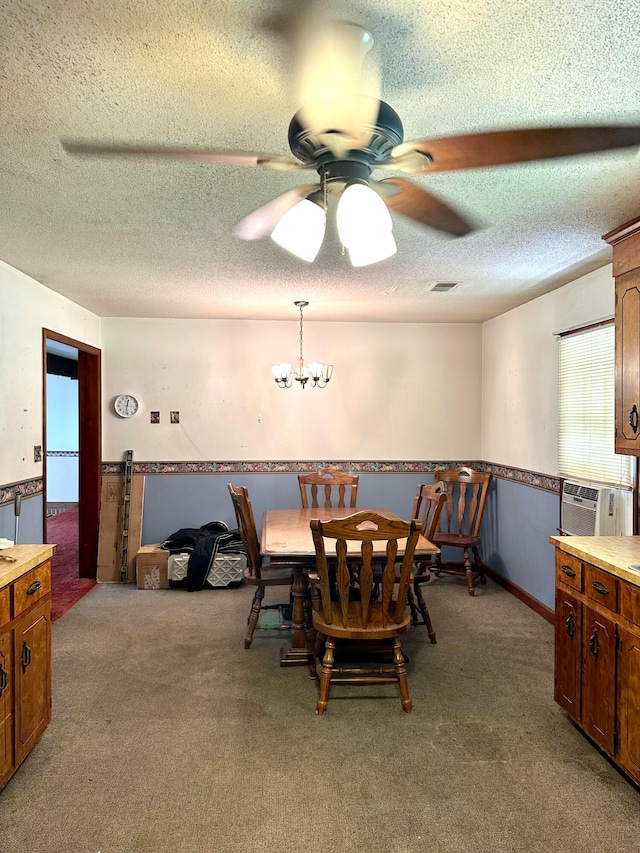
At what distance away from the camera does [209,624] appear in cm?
384

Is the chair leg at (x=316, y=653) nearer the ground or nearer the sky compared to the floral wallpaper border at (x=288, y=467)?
nearer the ground

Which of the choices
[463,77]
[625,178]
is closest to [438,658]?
[625,178]

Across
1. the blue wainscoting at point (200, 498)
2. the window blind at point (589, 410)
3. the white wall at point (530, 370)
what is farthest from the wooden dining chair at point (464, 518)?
the window blind at point (589, 410)

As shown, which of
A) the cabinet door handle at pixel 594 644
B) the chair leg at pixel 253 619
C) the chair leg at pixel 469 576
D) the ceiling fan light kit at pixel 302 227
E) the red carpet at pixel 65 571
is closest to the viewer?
the ceiling fan light kit at pixel 302 227

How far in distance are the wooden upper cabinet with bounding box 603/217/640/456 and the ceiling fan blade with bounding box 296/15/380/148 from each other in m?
1.66

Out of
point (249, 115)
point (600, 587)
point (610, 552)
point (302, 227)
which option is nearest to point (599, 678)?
point (600, 587)

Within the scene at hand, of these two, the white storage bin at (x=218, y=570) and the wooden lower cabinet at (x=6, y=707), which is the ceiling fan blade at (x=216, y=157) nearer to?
the wooden lower cabinet at (x=6, y=707)

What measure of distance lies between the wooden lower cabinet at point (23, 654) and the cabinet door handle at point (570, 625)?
233 centimetres

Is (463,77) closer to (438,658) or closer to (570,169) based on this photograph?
(570,169)

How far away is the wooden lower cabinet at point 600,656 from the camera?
2.04m

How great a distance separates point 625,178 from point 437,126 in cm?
85

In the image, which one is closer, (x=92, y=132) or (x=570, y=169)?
(x=92, y=132)

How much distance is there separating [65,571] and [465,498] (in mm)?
3883

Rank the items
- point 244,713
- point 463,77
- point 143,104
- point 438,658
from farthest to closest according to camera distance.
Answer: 1. point 438,658
2. point 244,713
3. point 143,104
4. point 463,77
